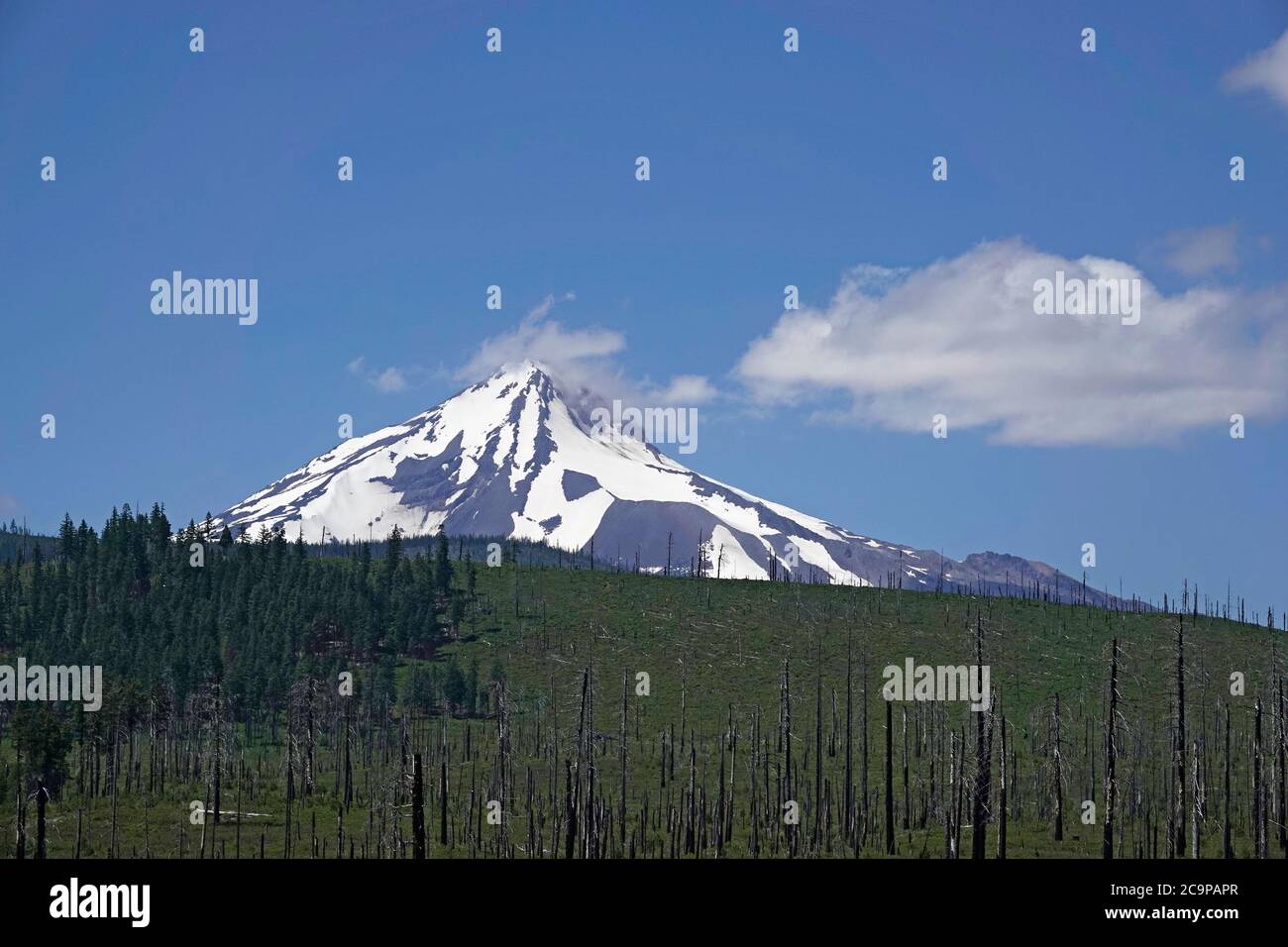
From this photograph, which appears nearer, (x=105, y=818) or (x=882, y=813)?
(x=105, y=818)
